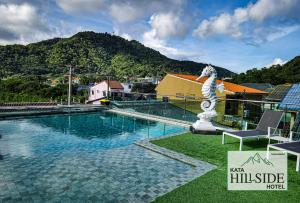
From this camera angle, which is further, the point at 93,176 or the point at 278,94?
the point at 278,94

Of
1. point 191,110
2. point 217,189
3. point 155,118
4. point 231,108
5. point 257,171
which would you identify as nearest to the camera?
point 217,189

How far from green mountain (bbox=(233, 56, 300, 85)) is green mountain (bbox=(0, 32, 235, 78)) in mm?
6565

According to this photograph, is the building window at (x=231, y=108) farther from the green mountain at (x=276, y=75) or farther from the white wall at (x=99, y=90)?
the green mountain at (x=276, y=75)

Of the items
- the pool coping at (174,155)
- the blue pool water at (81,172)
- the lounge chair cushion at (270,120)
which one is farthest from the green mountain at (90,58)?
the lounge chair cushion at (270,120)

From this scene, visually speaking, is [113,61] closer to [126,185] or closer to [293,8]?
[293,8]

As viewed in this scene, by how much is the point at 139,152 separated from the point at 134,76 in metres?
52.6

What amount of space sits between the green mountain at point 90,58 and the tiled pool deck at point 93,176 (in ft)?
65.6

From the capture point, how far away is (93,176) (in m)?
4.46

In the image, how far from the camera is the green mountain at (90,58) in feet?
110

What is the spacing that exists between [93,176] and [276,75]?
167ft

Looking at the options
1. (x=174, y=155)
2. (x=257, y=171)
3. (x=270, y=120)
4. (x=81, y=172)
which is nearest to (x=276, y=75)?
(x=270, y=120)

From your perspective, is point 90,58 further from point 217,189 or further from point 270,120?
point 217,189

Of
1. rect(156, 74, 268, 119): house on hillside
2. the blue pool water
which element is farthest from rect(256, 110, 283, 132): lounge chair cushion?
rect(156, 74, 268, 119): house on hillside

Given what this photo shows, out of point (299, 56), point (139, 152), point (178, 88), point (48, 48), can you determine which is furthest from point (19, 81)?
point (299, 56)
